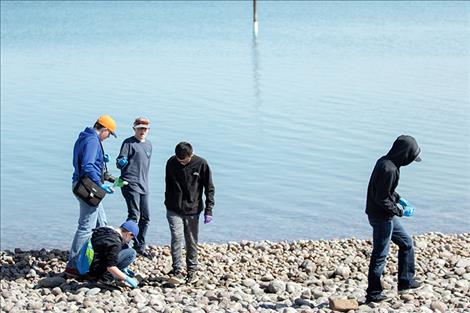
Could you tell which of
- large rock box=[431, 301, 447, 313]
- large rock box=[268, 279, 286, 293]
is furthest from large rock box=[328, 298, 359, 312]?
large rock box=[268, 279, 286, 293]

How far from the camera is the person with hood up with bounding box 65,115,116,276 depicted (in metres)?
11.5

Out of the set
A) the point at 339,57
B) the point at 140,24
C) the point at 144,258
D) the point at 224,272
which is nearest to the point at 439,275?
the point at 224,272

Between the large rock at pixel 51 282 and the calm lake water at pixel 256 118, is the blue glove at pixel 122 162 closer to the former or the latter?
the large rock at pixel 51 282

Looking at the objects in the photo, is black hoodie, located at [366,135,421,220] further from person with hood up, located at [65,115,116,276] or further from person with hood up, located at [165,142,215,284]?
person with hood up, located at [65,115,116,276]

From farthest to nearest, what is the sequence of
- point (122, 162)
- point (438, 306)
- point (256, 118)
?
point (256, 118) < point (122, 162) < point (438, 306)

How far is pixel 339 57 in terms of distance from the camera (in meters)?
43.4

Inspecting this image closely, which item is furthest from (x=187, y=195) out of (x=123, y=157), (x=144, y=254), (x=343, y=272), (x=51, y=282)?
(x=343, y=272)

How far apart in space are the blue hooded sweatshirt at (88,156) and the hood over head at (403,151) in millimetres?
3457

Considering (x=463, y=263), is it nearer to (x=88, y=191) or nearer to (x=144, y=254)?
(x=144, y=254)

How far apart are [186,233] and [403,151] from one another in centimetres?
286

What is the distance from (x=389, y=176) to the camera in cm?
984

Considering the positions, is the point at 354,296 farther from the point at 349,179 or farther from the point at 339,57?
the point at 339,57

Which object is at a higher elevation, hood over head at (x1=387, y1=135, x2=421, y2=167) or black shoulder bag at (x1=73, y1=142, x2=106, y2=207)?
hood over head at (x1=387, y1=135, x2=421, y2=167)

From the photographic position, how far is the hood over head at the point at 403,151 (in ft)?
32.5
